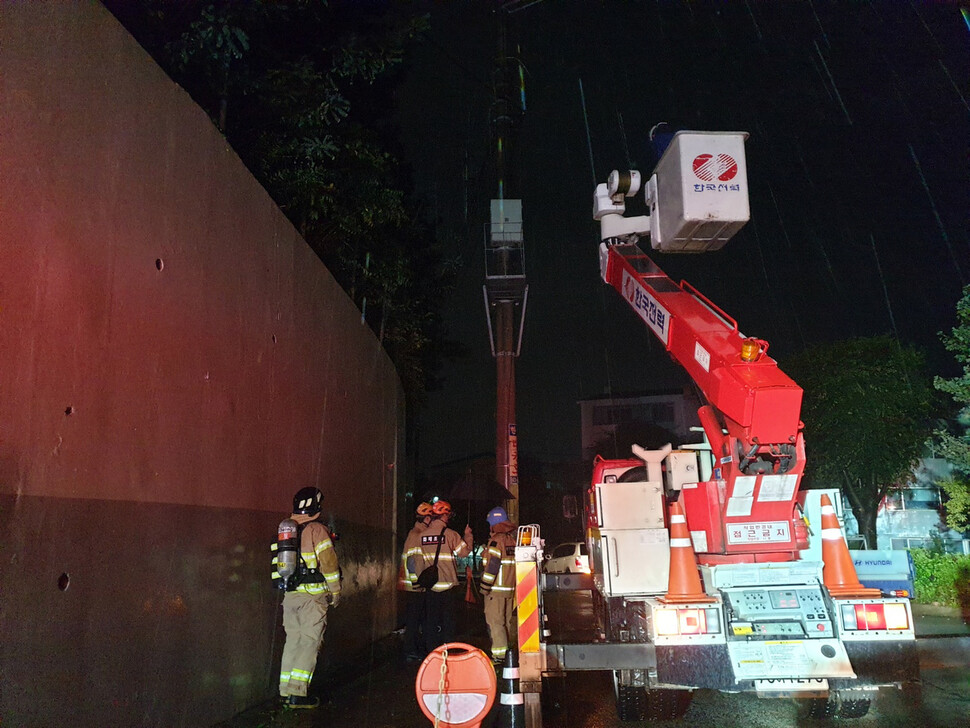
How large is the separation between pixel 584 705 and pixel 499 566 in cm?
196

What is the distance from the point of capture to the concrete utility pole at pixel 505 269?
679 inches

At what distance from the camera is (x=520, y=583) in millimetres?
5758

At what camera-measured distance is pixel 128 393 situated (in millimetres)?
4578

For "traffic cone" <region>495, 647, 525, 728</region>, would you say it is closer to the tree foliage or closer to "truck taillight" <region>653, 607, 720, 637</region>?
"truck taillight" <region>653, 607, 720, 637</region>

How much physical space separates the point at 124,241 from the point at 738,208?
488 cm

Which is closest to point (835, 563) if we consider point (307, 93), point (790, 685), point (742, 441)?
point (790, 685)

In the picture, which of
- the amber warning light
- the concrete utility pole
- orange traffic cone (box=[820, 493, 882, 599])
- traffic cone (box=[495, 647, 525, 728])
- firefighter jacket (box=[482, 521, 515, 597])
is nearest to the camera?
traffic cone (box=[495, 647, 525, 728])

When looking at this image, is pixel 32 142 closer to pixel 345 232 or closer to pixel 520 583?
pixel 520 583

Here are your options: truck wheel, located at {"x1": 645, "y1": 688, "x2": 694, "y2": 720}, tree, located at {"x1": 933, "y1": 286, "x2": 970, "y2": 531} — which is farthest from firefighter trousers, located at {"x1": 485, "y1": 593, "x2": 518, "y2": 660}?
tree, located at {"x1": 933, "y1": 286, "x2": 970, "y2": 531}

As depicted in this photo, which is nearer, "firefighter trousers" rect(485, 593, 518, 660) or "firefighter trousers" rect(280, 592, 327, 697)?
"firefighter trousers" rect(280, 592, 327, 697)

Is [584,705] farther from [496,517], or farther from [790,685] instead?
[496,517]

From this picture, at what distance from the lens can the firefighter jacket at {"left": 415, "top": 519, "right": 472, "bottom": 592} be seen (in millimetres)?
9180

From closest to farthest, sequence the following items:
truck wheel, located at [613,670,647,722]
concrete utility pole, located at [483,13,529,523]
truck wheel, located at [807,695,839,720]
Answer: truck wheel, located at [613,670,647,722] → truck wheel, located at [807,695,839,720] → concrete utility pole, located at [483,13,529,523]

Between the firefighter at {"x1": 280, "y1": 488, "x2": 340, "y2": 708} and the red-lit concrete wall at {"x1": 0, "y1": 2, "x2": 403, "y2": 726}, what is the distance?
26 centimetres
